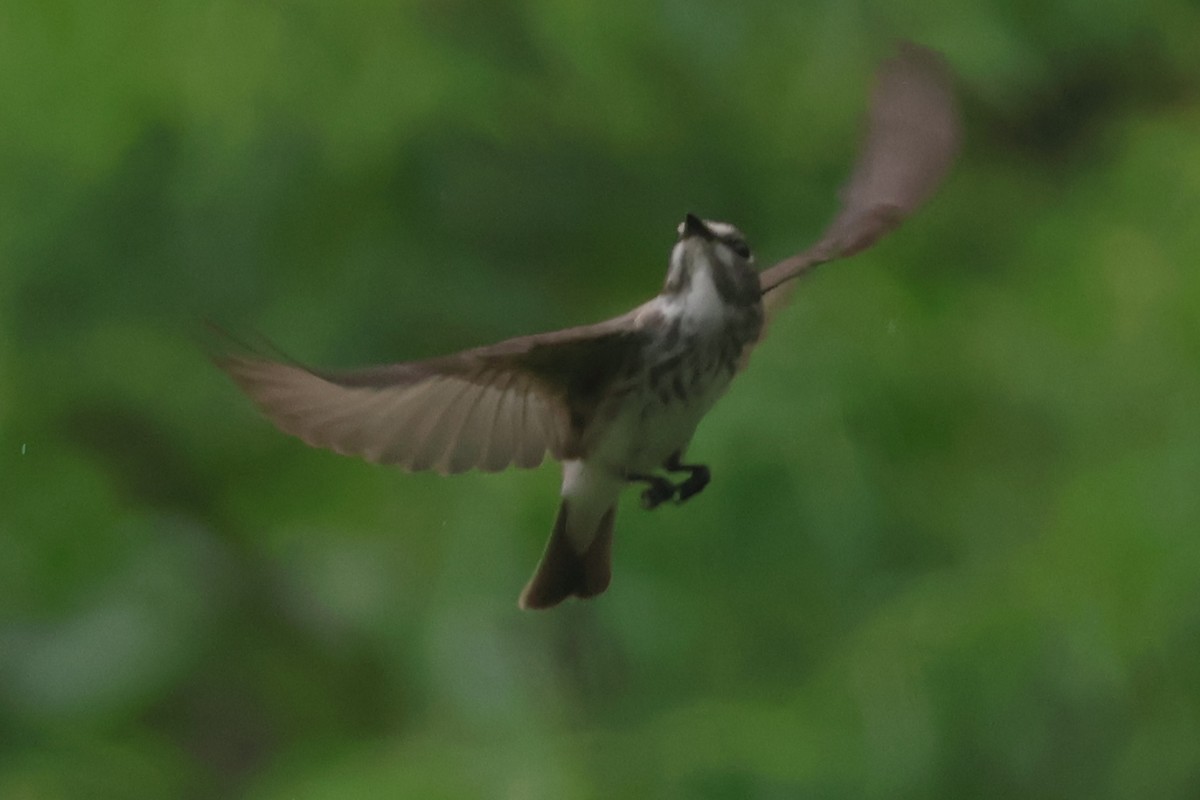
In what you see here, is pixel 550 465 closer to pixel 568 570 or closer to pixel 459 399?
pixel 568 570

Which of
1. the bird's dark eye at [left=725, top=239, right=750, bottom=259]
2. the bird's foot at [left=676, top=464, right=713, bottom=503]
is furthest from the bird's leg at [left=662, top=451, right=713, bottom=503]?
the bird's dark eye at [left=725, top=239, right=750, bottom=259]

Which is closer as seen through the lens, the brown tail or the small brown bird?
the small brown bird

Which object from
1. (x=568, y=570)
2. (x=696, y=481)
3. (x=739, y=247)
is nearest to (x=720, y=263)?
(x=739, y=247)

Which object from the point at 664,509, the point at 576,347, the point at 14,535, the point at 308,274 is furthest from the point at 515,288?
the point at 576,347

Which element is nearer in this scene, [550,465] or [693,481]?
[693,481]

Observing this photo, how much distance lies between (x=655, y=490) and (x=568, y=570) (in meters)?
0.11

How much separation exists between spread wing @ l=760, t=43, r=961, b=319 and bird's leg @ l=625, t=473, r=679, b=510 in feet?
0.36

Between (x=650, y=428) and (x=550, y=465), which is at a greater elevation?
(x=550, y=465)

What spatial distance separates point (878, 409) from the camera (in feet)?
3.31

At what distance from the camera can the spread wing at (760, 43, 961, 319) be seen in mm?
753

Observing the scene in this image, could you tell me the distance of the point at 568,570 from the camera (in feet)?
2.90

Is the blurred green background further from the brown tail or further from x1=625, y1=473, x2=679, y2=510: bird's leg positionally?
x1=625, y1=473, x2=679, y2=510: bird's leg

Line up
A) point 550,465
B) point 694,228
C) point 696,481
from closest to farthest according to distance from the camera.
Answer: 1. point 694,228
2. point 696,481
3. point 550,465

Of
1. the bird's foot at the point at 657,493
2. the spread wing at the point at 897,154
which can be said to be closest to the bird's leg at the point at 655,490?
the bird's foot at the point at 657,493
